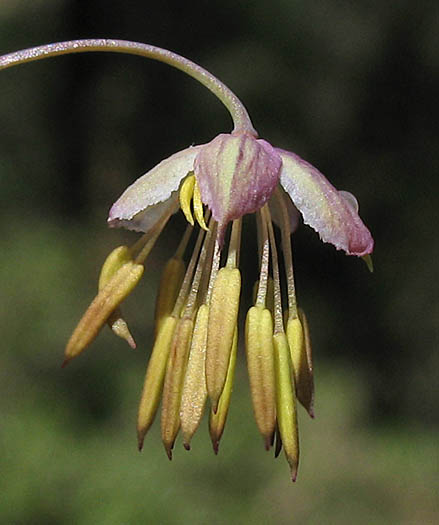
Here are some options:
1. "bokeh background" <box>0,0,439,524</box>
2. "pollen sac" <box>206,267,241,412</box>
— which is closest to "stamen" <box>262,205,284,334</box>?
"pollen sac" <box>206,267,241,412</box>

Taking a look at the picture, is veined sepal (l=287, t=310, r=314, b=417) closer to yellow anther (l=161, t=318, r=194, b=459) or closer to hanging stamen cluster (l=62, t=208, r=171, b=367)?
yellow anther (l=161, t=318, r=194, b=459)

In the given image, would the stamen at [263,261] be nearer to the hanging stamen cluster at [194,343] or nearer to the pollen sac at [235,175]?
the hanging stamen cluster at [194,343]

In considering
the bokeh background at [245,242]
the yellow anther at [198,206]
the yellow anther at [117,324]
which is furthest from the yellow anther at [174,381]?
the bokeh background at [245,242]

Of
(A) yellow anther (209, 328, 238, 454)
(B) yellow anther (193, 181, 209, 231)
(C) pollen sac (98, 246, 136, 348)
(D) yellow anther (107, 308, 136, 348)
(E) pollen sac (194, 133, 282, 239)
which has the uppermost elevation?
(E) pollen sac (194, 133, 282, 239)

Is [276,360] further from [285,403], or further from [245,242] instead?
[245,242]

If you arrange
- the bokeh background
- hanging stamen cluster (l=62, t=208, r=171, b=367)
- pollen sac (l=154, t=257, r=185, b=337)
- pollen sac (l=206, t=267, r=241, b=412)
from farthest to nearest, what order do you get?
1. the bokeh background
2. pollen sac (l=154, t=257, r=185, b=337)
3. hanging stamen cluster (l=62, t=208, r=171, b=367)
4. pollen sac (l=206, t=267, r=241, b=412)

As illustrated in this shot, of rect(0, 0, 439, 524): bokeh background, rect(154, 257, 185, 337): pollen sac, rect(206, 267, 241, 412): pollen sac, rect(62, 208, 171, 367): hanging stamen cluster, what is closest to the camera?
rect(206, 267, 241, 412): pollen sac

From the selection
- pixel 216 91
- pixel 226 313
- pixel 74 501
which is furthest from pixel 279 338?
pixel 74 501
